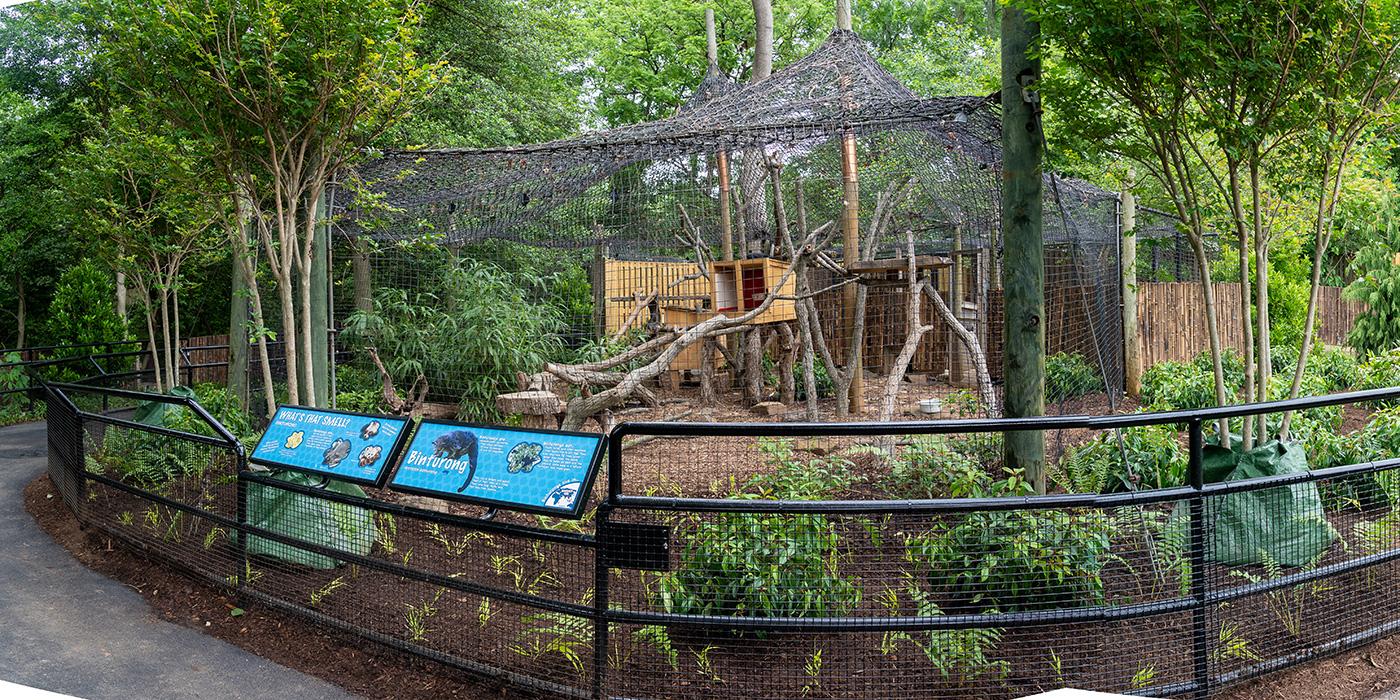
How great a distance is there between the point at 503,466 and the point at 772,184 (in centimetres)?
529

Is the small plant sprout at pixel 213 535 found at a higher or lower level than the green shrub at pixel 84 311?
lower

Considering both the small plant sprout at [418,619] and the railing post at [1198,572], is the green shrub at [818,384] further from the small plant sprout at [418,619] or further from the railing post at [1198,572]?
the railing post at [1198,572]

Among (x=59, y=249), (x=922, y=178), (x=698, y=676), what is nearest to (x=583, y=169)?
(x=922, y=178)

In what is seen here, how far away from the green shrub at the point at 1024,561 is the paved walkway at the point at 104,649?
255 centimetres

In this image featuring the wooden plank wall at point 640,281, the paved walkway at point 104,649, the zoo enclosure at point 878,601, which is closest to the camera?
the zoo enclosure at point 878,601

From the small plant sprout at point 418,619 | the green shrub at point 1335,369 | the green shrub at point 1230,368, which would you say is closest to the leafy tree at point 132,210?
the small plant sprout at point 418,619

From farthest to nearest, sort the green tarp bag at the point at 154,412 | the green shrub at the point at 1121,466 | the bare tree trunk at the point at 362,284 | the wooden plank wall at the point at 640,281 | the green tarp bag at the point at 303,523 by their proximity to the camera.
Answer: the wooden plank wall at the point at 640,281, the bare tree trunk at the point at 362,284, the green tarp bag at the point at 154,412, the green shrub at the point at 1121,466, the green tarp bag at the point at 303,523

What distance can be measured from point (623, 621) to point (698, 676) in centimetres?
45

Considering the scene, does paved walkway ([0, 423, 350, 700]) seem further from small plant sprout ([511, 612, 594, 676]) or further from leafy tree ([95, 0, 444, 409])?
leafy tree ([95, 0, 444, 409])

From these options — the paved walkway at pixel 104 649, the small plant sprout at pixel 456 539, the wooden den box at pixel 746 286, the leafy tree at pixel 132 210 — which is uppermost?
the leafy tree at pixel 132 210

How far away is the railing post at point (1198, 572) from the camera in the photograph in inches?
129

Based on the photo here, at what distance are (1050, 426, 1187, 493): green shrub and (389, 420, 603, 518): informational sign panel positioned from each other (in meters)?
3.30

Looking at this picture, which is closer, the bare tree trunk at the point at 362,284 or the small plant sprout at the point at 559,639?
the small plant sprout at the point at 559,639

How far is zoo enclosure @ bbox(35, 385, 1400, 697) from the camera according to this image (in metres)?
3.23
